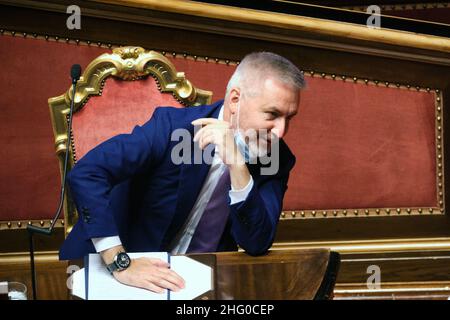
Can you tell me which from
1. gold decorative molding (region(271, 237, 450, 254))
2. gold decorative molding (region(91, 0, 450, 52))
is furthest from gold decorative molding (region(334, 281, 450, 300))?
gold decorative molding (region(91, 0, 450, 52))

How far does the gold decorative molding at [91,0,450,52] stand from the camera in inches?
122

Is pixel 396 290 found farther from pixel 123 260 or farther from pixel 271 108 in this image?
pixel 123 260

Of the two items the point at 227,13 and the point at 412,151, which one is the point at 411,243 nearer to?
the point at 412,151

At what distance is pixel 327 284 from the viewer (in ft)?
6.07

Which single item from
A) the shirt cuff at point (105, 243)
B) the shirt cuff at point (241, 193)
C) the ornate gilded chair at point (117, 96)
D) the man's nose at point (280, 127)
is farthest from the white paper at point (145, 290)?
the ornate gilded chair at point (117, 96)

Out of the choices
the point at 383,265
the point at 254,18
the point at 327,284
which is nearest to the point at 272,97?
the point at 327,284

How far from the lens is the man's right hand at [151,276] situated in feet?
5.93

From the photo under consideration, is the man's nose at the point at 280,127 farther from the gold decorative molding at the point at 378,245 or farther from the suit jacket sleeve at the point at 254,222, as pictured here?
the gold decorative molding at the point at 378,245

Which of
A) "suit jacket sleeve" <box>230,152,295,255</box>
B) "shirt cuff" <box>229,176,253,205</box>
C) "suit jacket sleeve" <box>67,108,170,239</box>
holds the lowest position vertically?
"suit jacket sleeve" <box>230,152,295,255</box>

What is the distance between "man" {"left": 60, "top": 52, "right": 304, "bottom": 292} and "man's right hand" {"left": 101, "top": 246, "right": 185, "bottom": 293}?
17 cm

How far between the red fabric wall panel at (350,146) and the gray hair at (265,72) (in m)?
0.97

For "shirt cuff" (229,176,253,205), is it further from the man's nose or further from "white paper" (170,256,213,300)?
"white paper" (170,256,213,300)

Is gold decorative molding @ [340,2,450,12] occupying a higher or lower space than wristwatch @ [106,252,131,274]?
higher

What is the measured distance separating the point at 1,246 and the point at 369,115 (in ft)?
3.91
